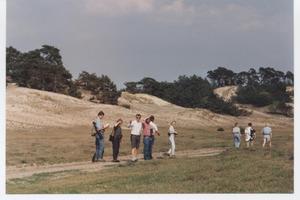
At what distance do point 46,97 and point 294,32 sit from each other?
40.4 metres

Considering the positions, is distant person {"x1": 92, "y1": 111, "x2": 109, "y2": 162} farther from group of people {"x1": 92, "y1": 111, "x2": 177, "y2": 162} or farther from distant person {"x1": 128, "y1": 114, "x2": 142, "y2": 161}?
distant person {"x1": 128, "y1": 114, "x2": 142, "y2": 161}

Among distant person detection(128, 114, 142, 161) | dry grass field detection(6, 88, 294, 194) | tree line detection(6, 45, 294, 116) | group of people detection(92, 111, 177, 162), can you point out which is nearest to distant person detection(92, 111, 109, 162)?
group of people detection(92, 111, 177, 162)

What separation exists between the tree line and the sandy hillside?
131cm

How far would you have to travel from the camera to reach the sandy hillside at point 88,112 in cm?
5116

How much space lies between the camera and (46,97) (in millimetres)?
58250

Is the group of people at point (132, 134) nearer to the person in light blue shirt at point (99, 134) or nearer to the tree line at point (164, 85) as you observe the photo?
the person in light blue shirt at point (99, 134)

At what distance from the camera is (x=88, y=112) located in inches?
2191

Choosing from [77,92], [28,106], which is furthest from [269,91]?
[28,106]

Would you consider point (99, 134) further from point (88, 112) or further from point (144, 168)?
point (88, 112)

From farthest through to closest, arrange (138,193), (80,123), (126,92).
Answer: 1. (126,92)
2. (80,123)
3. (138,193)

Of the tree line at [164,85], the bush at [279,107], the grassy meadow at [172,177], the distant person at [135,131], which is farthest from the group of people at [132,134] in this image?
the bush at [279,107]

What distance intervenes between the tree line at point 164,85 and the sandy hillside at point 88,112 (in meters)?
1.31

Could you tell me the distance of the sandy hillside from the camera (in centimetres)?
5116
